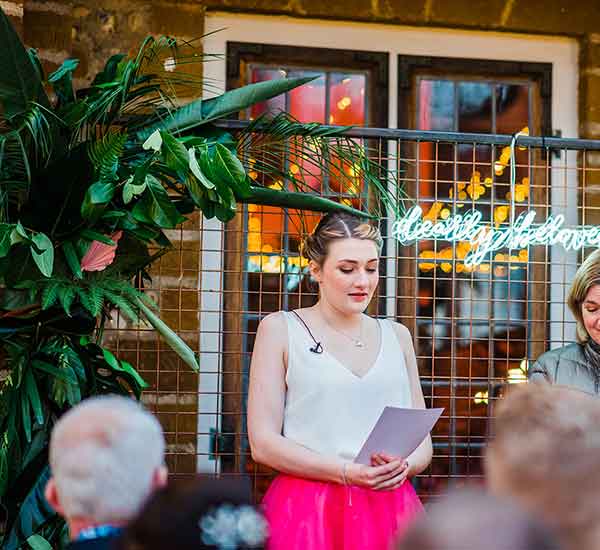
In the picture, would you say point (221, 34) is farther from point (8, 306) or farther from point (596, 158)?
point (8, 306)

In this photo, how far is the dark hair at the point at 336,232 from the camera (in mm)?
3094

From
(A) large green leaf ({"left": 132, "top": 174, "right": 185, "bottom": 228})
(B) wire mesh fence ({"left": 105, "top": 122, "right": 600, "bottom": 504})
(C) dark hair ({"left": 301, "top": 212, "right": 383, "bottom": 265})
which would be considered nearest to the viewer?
(A) large green leaf ({"left": 132, "top": 174, "right": 185, "bottom": 228})

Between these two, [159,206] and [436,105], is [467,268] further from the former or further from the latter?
[159,206]

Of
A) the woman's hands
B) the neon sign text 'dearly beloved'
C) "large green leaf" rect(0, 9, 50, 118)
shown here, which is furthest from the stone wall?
the woman's hands

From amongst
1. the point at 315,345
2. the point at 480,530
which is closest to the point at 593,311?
the point at 315,345

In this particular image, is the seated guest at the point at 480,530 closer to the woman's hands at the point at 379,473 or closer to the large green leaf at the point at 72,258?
the woman's hands at the point at 379,473

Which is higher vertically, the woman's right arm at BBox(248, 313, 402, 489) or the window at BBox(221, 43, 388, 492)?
the window at BBox(221, 43, 388, 492)

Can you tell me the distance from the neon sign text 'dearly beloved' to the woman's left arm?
2.11ft

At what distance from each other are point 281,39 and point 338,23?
26 centimetres

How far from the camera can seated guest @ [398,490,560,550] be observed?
1.11 metres

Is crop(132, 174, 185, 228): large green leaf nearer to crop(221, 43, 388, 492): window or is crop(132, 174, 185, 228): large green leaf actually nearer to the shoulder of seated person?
the shoulder of seated person

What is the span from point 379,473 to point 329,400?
28 cm

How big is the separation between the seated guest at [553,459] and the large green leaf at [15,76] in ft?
6.00

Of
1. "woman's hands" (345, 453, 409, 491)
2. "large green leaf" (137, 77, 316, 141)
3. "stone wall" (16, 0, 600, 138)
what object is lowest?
"woman's hands" (345, 453, 409, 491)
